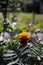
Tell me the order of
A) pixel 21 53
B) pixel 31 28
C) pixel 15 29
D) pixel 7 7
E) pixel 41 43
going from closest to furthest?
1. pixel 21 53
2. pixel 41 43
3. pixel 15 29
4. pixel 31 28
5. pixel 7 7

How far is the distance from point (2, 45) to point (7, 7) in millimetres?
1821

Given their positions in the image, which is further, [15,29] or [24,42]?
[15,29]

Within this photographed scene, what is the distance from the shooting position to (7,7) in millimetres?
4324

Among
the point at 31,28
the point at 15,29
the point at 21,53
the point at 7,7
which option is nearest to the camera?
the point at 21,53

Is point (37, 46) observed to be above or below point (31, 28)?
above

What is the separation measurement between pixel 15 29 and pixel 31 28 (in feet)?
1.14

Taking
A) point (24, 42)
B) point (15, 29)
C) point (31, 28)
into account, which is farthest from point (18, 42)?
point (31, 28)

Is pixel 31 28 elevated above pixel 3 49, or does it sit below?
below

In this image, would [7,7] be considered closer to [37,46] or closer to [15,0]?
[15,0]

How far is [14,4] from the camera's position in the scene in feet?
14.6

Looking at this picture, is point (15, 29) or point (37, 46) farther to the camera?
Answer: point (15, 29)

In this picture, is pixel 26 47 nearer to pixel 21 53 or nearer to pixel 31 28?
pixel 21 53

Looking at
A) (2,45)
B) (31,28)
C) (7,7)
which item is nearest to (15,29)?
(31,28)

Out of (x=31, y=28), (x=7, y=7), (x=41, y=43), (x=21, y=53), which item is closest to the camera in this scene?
(x=21, y=53)
